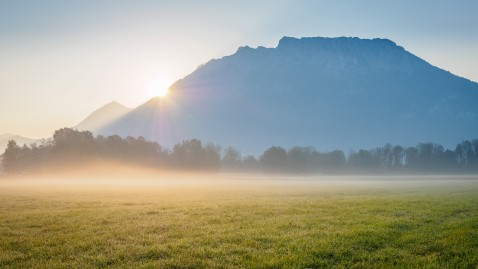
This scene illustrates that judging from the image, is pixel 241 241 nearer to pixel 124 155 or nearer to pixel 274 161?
pixel 124 155

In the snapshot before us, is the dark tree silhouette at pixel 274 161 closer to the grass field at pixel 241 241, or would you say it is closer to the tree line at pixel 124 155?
the tree line at pixel 124 155

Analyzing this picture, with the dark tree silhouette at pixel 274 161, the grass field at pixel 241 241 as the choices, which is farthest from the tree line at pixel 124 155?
the grass field at pixel 241 241

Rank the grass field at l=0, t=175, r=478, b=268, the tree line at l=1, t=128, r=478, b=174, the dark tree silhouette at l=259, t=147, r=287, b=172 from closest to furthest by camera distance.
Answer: the grass field at l=0, t=175, r=478, b=268 < the tree line at l=1, t=128, r=478, b=174 < the dark tree silhouette at l=259, t=147, r=287, b=172

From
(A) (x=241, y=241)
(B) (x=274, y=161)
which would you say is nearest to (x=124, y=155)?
(B) (x=274, y=161)

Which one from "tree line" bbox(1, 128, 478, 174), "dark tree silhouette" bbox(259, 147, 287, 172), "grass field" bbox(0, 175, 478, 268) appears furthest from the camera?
"dark tree silhouette" bbox(259, 147, 287, 172)

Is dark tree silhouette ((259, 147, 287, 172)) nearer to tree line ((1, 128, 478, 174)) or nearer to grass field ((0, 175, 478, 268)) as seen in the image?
tree line ((1, 128, 478, 174))

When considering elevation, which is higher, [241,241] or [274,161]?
[274,161]

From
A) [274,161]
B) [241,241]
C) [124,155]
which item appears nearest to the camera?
[241,241]

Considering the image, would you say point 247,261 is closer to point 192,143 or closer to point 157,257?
point 157,257

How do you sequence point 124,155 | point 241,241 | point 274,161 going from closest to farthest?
point 241,241 < point 124,155 < point 274,161

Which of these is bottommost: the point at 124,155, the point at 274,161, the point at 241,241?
the point at 241,241

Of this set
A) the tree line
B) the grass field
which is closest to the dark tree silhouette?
the tree line

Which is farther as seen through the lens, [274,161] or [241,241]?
[274,161]

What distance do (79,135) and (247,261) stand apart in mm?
155245
